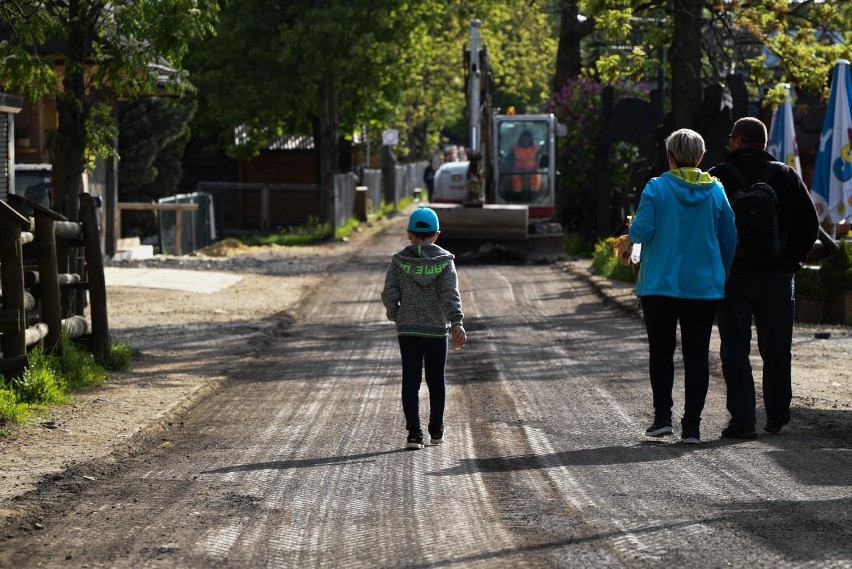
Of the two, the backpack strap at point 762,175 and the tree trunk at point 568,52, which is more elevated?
the tree trunk at point 568,52

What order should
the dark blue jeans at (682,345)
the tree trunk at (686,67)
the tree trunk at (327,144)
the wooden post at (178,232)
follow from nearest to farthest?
1. the dark blue jeans at (682,345)
2. the tree trunk at (686,67)
3. the wooden post at (178,232)
4. the tree trunk at (327,144)

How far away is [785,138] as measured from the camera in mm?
18891

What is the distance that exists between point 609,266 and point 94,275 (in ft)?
Result: 42.7

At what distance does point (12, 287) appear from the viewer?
35.5ft

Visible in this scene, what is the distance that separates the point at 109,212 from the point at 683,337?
787 inches

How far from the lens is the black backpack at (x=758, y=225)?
8.98 m

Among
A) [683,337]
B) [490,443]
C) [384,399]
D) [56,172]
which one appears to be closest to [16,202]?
[56,172]

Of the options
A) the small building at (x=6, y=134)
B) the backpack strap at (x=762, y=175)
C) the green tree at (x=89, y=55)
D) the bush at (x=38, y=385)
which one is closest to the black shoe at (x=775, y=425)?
the backpack strap at (x=762, y=175)

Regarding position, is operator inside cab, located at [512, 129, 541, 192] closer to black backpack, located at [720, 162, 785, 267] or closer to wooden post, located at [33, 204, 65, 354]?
wooden post, located at [33, 204, 65, 354]

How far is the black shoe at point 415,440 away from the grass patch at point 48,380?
114 inches

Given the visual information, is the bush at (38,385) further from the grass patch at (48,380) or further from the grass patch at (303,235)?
the grass patch at (303,235)

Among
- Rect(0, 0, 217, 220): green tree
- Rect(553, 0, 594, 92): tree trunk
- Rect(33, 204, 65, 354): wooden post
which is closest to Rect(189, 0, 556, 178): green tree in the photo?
Rect(553, 0, 594, 92): tree trunk

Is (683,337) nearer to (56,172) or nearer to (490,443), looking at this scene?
(490,443)

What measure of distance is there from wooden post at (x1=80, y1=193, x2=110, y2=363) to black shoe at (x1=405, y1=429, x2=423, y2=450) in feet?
16.5
